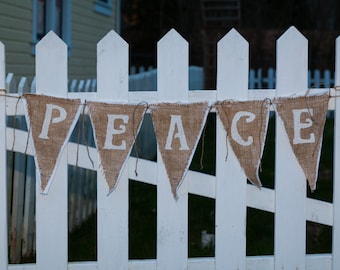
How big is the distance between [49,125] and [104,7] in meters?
8.37

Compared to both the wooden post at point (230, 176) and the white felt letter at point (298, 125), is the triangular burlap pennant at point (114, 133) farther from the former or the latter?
the white felt letter at point (298, 125)

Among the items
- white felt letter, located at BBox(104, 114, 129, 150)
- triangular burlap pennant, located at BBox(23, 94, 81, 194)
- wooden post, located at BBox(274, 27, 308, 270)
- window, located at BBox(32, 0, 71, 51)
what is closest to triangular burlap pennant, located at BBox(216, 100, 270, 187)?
wooden post, located at BBox(274, 27, 308, 270)

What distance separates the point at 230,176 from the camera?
3.77 m

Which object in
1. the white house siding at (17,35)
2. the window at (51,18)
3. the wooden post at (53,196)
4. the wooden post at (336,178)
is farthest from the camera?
the window at (51,18)

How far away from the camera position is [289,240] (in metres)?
3.85

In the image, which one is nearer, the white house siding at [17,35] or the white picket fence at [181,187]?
the white picket fence at [181,187]

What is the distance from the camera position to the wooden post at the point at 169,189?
A: 369 centimetres

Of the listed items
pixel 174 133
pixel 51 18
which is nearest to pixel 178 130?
pixel 174 133

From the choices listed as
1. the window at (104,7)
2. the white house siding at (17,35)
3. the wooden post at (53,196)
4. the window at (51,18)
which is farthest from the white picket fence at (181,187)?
the window at (104,7)

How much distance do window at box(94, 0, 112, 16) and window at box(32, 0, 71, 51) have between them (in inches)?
54.7

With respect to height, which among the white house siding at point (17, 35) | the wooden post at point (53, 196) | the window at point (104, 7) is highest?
the window at point (104, 7)

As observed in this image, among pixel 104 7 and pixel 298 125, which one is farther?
pixel 104 7

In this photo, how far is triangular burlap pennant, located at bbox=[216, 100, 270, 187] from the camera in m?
3.71

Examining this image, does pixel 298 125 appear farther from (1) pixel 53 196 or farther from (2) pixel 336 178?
(1) pixel 53 196
